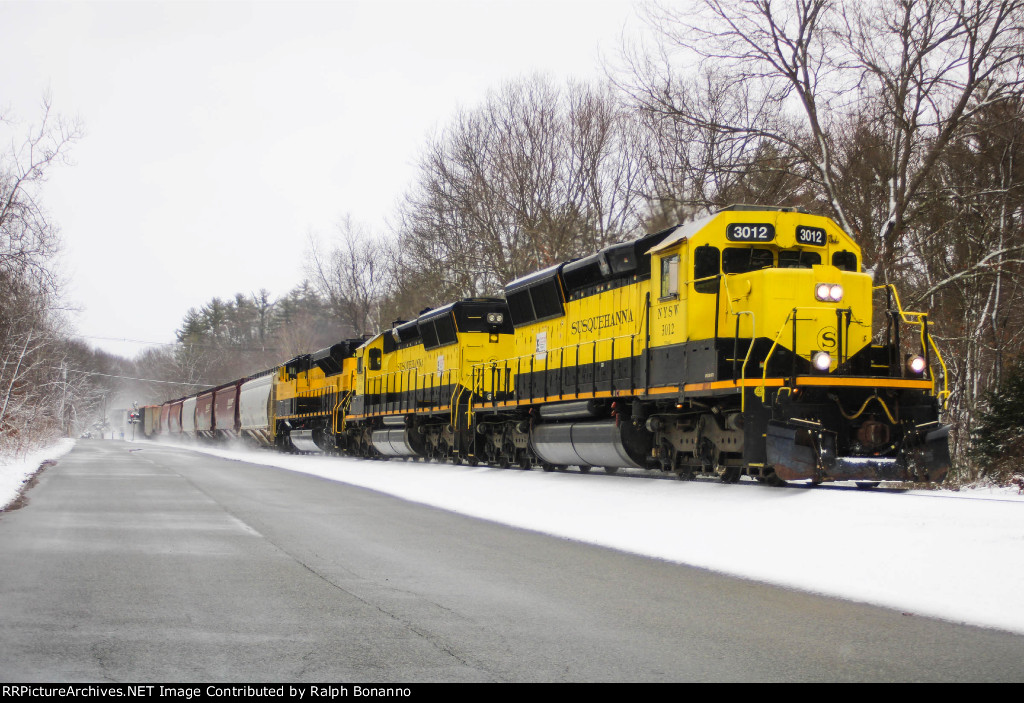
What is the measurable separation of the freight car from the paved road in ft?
13.5

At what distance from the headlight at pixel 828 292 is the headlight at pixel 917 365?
1.28m

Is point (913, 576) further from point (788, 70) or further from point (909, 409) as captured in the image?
point (788, 70)

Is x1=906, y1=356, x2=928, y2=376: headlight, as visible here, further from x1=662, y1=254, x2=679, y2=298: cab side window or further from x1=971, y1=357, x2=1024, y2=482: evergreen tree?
x1=662, y1=254, x2=679, y2=298: cab side window

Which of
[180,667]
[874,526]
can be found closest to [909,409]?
[874,526]

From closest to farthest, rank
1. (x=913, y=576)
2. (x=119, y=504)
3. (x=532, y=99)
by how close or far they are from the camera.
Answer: (x=913, y=576)
(x=119, y=504)
(x=532, y=99)

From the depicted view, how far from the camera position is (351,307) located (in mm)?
66188

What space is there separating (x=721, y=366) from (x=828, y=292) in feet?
5.90

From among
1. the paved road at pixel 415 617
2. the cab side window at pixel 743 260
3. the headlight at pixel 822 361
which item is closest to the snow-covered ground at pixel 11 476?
the paved road at pixel 415 617

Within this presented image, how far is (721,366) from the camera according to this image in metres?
13.9

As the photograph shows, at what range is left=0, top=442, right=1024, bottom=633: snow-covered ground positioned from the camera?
7320 mm

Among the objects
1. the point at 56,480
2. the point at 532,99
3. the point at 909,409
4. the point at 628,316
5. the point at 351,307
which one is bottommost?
the point at 56,480

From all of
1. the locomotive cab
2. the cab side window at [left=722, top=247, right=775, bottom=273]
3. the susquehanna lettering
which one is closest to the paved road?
the locomotive cab

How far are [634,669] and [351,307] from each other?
62.4 meters

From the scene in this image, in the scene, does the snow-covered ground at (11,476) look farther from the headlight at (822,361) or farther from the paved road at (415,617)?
the headlight at (822,361)
